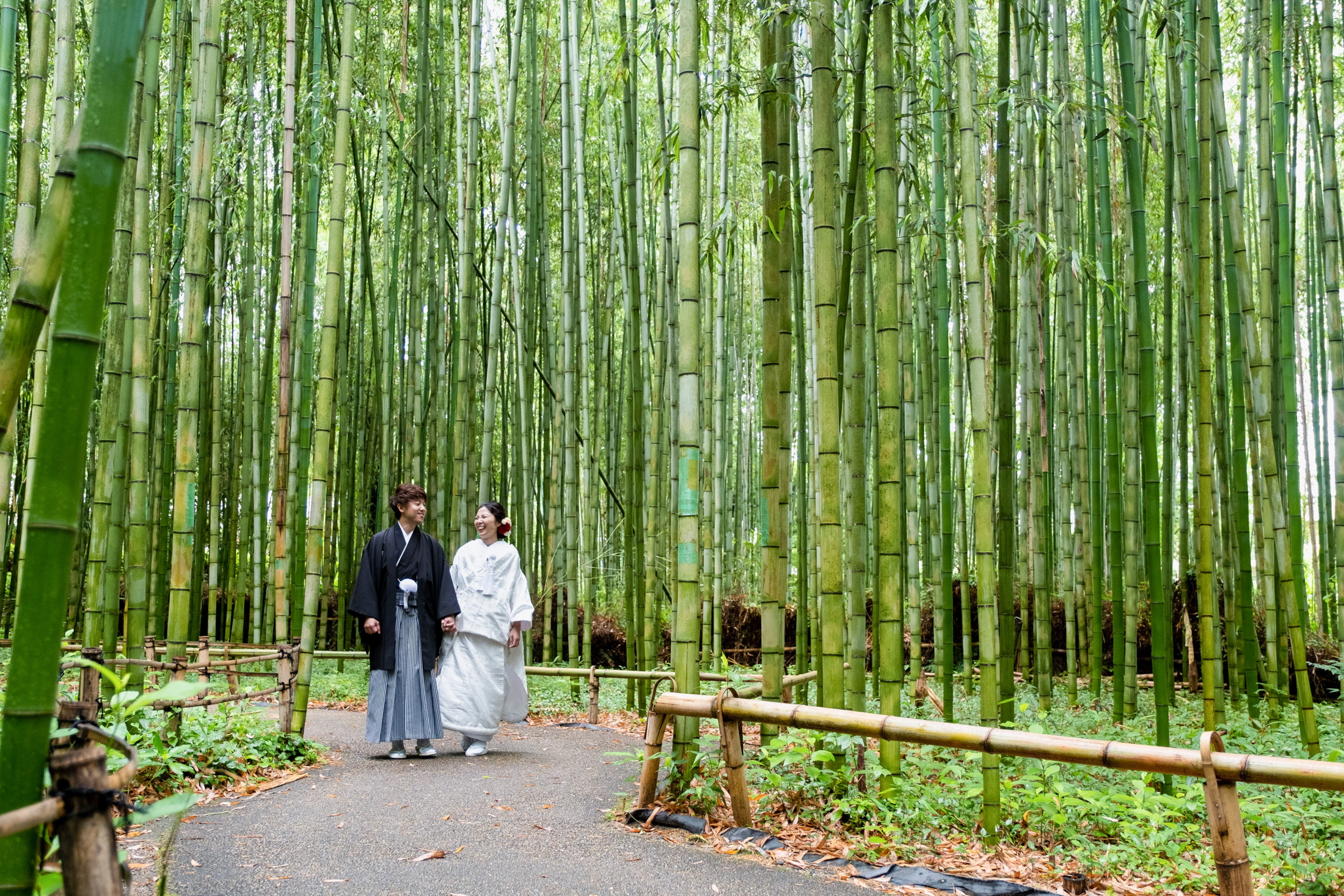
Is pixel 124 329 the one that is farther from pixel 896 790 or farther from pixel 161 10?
pixel 896 790

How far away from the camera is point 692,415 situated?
113 inches

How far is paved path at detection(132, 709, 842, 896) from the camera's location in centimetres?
238

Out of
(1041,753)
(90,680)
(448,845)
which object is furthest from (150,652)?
(1041,753)

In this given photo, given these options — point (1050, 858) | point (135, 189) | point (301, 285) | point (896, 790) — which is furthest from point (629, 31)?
point (1050, 858)

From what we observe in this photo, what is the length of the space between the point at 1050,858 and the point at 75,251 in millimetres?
2771

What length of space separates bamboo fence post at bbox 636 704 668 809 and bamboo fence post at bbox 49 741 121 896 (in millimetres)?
2130

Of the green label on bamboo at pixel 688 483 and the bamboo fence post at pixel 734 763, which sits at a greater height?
the green label on bamboo at pixel 688 483

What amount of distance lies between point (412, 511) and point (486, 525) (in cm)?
43

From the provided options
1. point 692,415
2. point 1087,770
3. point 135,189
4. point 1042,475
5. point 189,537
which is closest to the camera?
point 692,415

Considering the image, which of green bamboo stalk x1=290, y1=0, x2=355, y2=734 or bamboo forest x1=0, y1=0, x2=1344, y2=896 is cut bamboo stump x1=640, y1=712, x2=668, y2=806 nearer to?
bamboo forest x1=0, y1=0, x2=1344, y2=896

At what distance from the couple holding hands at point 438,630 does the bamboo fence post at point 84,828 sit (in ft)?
11.0

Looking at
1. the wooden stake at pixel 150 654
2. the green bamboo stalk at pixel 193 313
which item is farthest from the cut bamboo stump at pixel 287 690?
the wooden stake at pixel 150 654

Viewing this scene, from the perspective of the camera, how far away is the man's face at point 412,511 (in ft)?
14.2

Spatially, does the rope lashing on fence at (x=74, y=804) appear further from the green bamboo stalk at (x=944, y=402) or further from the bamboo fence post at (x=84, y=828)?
the green bamboo stalk at (x=944, y=402)
